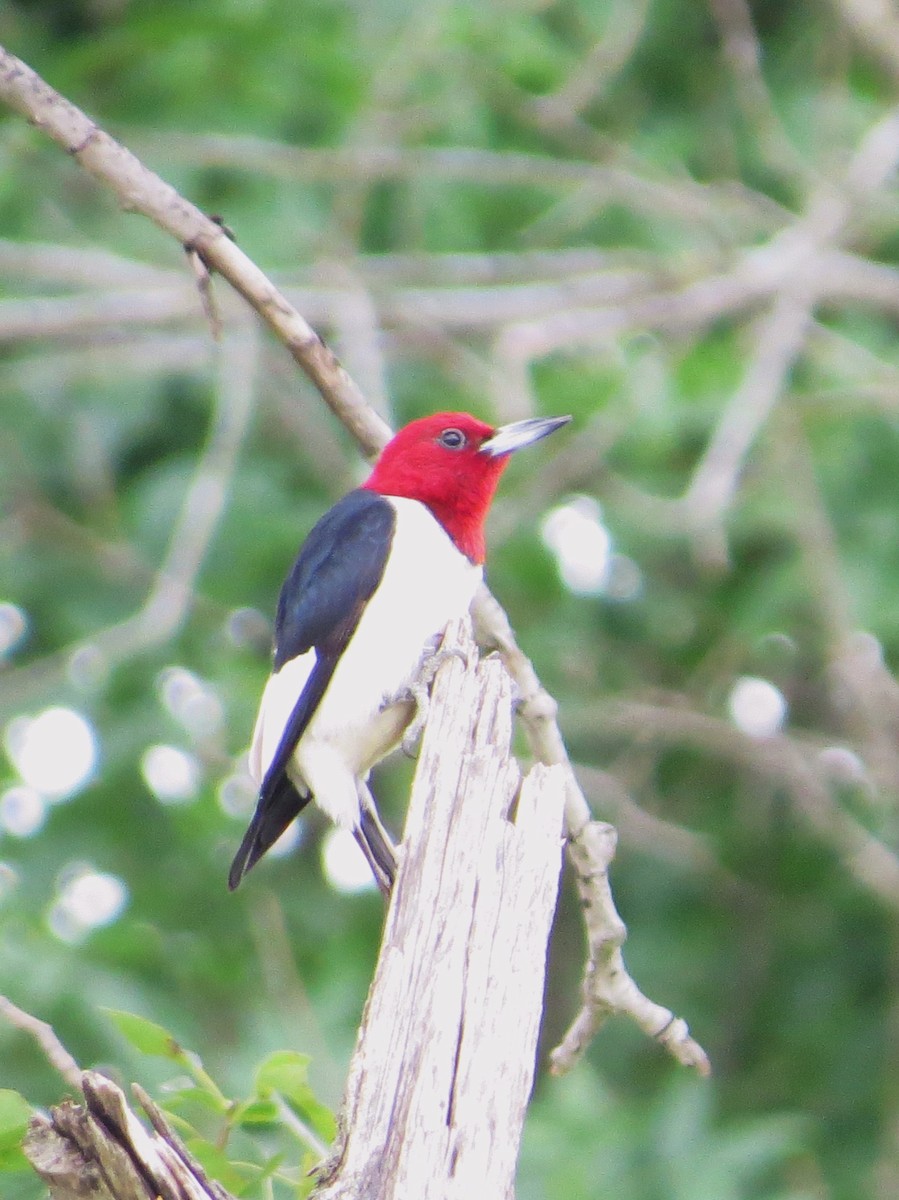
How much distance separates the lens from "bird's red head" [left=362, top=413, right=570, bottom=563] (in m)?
4.43

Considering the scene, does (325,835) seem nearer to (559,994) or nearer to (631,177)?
(559,994)

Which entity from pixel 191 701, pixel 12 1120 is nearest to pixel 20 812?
pixel 191 701

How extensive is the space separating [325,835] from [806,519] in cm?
252

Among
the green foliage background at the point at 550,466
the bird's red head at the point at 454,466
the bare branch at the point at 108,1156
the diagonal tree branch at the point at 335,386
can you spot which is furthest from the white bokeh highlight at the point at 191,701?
the bare branch at the point at 108,1156

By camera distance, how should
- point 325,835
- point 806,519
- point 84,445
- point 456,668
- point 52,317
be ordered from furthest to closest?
point 325,835 < point 84,445 < point 806,519 < point 52,317 < point 456,668

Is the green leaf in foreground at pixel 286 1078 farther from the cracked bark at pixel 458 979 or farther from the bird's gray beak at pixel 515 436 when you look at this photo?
the bird's gray beak at pixel 515 436

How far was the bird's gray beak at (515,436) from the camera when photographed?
171 inches

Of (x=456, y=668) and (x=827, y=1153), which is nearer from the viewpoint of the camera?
(x=456, y=668)

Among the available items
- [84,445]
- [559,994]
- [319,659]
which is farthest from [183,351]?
[559,994]

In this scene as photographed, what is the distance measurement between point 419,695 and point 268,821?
1.85 feet

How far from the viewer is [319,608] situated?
4215 mm

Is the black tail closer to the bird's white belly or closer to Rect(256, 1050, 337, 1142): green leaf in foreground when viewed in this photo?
the bird's white belly

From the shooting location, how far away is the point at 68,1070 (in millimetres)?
2523

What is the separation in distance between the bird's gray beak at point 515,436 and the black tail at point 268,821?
3.14 feet
